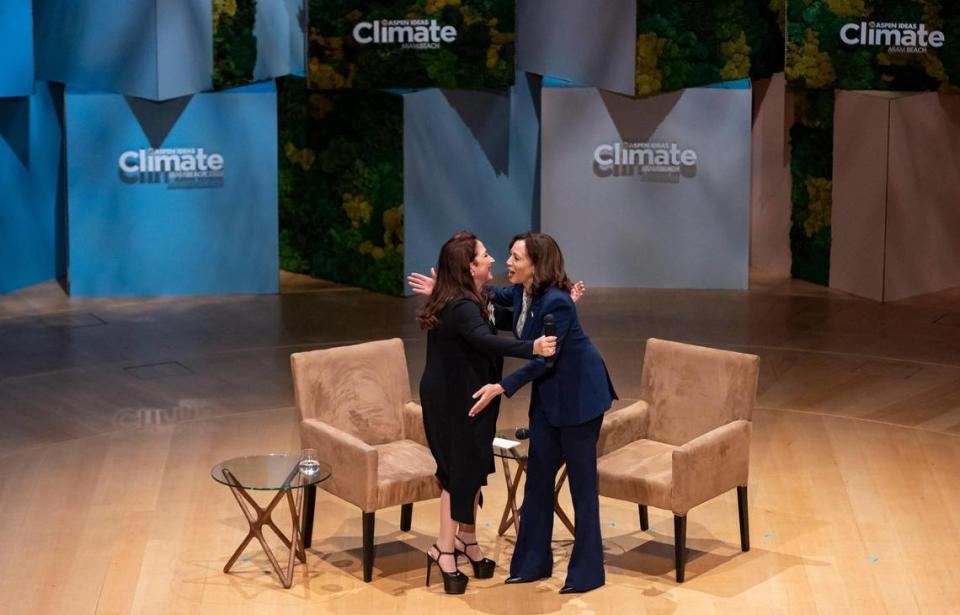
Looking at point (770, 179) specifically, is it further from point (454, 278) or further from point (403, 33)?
point (454, 278)

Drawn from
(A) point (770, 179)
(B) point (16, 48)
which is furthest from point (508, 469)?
(A) point (770, 179)

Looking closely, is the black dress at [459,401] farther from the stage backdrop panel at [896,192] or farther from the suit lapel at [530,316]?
the stage backdrop panel at [896,192]

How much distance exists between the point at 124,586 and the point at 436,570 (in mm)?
1350

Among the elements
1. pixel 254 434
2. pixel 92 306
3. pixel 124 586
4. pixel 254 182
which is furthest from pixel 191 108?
pixel 124 586

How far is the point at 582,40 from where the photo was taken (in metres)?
12.9

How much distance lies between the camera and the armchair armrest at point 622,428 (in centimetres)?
690

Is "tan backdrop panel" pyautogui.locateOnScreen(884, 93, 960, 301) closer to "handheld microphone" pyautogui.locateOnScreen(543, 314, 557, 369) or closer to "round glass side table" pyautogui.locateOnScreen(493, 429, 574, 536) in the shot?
"round glass side table" pyautogui.locateOnScreen(493, 429, 574, 536)

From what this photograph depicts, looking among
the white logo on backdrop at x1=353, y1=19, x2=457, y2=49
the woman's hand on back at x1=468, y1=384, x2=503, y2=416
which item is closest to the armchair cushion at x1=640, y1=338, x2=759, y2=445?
the woman's hand on back at x1=468, y1=384, x2=503, y2=416

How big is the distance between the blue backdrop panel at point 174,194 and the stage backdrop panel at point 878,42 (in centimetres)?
467

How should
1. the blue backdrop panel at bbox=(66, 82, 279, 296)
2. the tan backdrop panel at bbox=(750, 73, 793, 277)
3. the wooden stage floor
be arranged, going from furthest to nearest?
the tan backdrop panel at bbox=(750, 73, 793, 277) < the blue backdrop panel at bbox=(66, 82, 279, 296) < the wooden stage floor

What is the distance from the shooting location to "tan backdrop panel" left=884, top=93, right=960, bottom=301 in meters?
A: 12.6

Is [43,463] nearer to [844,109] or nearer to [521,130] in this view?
[521,130]

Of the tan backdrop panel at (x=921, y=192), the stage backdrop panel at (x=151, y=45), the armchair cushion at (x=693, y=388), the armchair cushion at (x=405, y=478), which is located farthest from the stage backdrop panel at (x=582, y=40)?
the armchair cushion at (x=405, y=478)

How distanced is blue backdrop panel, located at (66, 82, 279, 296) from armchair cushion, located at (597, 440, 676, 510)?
699cm
